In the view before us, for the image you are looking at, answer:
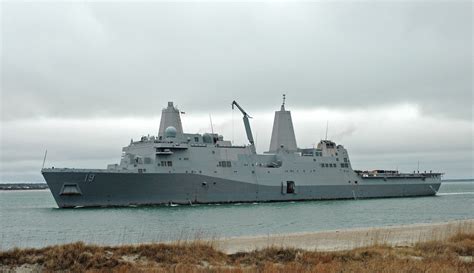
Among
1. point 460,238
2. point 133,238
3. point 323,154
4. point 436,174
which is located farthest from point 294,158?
point 460,238

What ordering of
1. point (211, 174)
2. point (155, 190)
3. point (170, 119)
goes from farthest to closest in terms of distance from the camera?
1. point (170, 119)
2. point (211, 174)
3. point (155, 190)

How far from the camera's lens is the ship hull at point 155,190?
38.5 meters

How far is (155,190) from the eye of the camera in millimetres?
40656

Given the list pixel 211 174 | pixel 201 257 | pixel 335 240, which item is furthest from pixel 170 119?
pixel 201 257

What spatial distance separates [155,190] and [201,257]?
28548mm

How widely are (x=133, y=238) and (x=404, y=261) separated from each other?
44.4 feet

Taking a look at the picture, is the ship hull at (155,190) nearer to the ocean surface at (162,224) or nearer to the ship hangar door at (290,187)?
the ship hangar door at (290,187)

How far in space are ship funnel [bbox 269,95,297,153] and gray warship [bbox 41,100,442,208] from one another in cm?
10

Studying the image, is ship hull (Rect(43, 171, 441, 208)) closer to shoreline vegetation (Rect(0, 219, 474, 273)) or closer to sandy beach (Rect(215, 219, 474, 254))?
sandy beach (Rect(215, 219, 474, 254))

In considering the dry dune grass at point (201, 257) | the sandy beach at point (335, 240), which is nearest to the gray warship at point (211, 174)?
the sandy beach at point (335, 240)

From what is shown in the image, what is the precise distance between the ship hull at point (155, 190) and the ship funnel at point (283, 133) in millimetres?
4516

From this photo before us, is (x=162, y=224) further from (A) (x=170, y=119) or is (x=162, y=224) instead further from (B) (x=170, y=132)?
(A) (x=170, y=119)

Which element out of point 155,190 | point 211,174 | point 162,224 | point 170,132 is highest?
point 170,132

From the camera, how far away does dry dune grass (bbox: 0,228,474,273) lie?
37.3 feet
